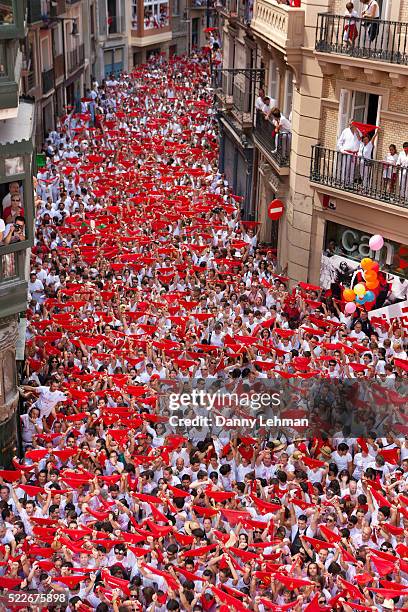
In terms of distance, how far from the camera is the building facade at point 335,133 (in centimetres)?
2131

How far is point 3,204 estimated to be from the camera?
1606cm

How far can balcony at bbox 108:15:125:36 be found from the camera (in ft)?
205

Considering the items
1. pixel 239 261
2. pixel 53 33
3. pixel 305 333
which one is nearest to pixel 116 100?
pixel 53 33

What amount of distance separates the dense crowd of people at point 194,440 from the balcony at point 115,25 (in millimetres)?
38757

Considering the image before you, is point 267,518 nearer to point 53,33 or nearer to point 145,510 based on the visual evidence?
point 145,510

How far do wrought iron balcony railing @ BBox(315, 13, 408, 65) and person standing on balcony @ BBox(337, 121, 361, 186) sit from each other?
1.73m

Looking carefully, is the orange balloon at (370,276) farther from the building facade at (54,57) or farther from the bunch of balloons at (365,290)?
the building facade at (54,57)

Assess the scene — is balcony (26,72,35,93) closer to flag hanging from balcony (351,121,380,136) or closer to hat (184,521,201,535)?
flag hanging from balcony (351,121,380,136)

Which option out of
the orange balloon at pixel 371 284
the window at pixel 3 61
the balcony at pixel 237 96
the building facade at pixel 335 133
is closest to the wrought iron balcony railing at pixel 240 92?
the balcony at pixel 237 96

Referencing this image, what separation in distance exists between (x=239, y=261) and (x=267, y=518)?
11.2 meters

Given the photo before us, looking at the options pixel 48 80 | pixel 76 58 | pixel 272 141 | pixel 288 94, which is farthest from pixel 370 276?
pixel 76 58

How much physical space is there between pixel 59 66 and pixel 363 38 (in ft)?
89.2

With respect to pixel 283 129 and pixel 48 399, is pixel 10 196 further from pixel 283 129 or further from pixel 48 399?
pixel 283 129

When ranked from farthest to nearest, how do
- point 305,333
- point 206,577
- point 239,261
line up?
1. point 239,261
2. point 305,333
3. point 206,577
